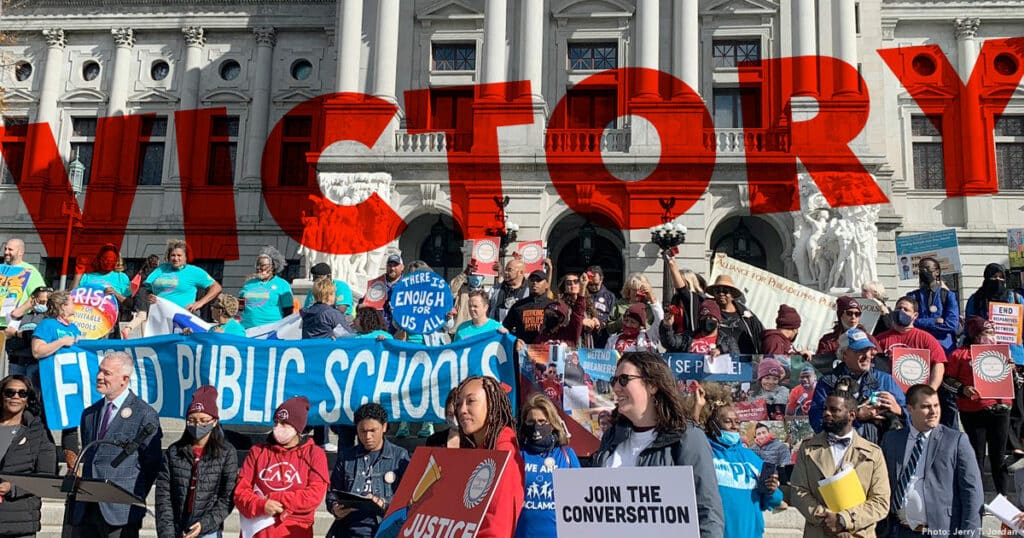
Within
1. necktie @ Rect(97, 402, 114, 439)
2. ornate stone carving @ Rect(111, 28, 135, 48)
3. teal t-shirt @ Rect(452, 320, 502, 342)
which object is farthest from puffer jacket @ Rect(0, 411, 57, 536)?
ornate stone carving @ Rect(111, 28, 135, 48)

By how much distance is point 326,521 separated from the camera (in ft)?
26.6

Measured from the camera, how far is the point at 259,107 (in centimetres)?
3177

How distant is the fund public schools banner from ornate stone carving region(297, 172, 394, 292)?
9.86m

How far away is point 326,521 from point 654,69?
19299 mm

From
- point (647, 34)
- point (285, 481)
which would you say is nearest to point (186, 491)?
point (285, 481)

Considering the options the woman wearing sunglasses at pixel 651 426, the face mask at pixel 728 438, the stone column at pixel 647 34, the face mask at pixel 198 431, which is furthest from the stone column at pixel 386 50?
the woman wearing sunglasses at pixel 651 426

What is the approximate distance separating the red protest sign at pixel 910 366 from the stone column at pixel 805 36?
18.1 meters

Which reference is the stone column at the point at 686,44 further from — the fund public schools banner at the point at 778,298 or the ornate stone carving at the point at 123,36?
the ornate stone carving at the point at 123,36

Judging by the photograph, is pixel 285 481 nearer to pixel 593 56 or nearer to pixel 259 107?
pixel 593 56

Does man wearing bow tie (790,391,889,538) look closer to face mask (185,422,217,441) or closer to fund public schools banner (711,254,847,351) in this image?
face mask (185,422,217,441)

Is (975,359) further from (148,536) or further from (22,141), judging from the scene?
(22,141)

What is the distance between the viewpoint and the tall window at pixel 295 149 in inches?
1236

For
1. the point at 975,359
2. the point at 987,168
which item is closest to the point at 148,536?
the point at 975,359

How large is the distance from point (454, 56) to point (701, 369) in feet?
69.9
